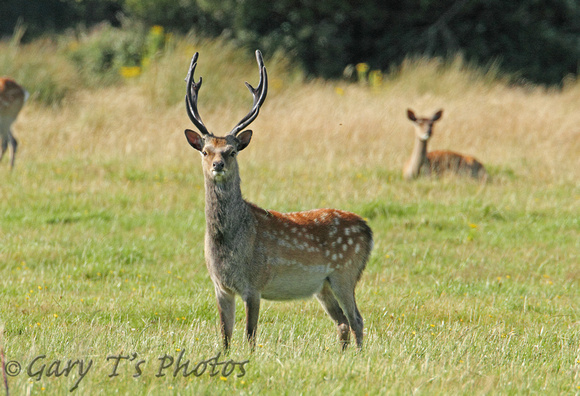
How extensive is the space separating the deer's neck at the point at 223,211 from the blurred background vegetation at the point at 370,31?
18.1 m

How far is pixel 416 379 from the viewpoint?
14.8 ft

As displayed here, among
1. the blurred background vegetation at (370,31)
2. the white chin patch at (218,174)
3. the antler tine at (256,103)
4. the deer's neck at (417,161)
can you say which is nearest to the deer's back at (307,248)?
the white chin patch at (218,174)

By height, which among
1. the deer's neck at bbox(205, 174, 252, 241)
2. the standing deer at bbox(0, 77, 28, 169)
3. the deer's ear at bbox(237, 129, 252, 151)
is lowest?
the standing deer at bbox(0, 77, 28, 169)

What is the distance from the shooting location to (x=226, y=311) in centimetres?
554

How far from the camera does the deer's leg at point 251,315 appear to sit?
538 centimetres

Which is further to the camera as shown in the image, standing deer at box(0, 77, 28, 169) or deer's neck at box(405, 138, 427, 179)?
standing deer at box(0, 77, 28, 169)

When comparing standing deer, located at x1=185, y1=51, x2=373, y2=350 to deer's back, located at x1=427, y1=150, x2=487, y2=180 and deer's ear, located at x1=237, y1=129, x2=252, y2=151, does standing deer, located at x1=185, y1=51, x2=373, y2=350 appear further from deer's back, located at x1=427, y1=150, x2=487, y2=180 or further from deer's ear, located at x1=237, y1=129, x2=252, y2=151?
deer's back, located at x1=427, y1=150, x2=487, y2=180

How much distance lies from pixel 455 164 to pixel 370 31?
51.9 ft

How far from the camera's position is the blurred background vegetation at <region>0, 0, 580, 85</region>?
24.2 metres

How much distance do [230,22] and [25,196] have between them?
15.6 meters

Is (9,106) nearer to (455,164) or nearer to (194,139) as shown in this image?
(455,164)

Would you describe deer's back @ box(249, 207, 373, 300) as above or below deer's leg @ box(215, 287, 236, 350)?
above

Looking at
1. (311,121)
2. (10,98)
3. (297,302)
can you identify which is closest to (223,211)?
(297,302)

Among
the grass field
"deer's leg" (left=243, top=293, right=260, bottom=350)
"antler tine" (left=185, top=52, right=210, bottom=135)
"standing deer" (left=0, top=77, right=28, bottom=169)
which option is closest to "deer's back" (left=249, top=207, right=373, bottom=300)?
"deer's leg" (left=243, top=293, right=260, bottom=350)
